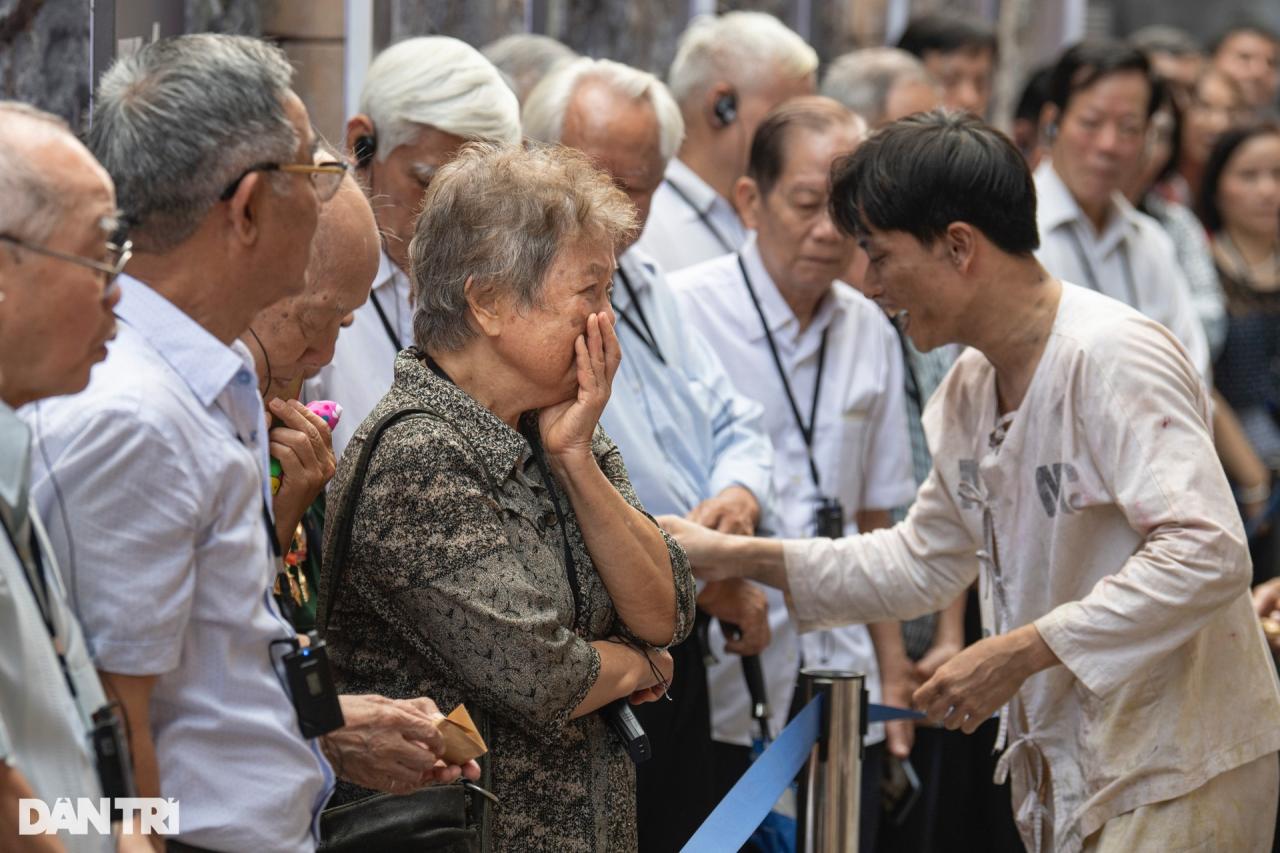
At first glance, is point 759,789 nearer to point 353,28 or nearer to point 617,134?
point 617,134

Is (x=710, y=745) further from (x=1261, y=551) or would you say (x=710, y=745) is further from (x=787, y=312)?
(x=1261, y=551)

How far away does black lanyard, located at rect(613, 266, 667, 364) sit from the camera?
13.0 feet

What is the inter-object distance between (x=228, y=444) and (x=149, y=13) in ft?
6.42

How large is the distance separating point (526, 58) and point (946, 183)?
92.6 inches

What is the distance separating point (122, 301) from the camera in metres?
2.09

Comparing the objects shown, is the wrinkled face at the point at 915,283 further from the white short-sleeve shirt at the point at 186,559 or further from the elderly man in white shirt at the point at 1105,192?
the elderly man in white shirt at the point at 1105,192

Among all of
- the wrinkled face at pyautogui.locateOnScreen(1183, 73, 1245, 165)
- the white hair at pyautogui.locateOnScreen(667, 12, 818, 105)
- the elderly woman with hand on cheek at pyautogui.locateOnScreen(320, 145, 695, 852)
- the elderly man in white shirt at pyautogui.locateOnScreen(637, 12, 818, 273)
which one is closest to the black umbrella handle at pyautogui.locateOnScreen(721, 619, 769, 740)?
the elderly woman with hand on cheek at pyautogui.locateOnScreen(320, 145, 695, 852)

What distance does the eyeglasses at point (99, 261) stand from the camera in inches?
72.1

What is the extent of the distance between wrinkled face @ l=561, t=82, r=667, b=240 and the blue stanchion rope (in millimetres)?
1447

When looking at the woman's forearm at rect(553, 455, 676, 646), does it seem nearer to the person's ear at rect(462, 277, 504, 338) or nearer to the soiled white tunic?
the person's ear at rect(462, 277, 504, 338)

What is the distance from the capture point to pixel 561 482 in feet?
8.76

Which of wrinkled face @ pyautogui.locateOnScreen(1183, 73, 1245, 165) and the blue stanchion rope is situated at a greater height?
wrinkled face @ pyautogui.locateOnScreen(1183, 73, 1245, 165)

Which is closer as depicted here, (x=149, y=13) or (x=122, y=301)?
(x=122, y=301)

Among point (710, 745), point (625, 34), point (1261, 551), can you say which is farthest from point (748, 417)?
point (625, 34)
